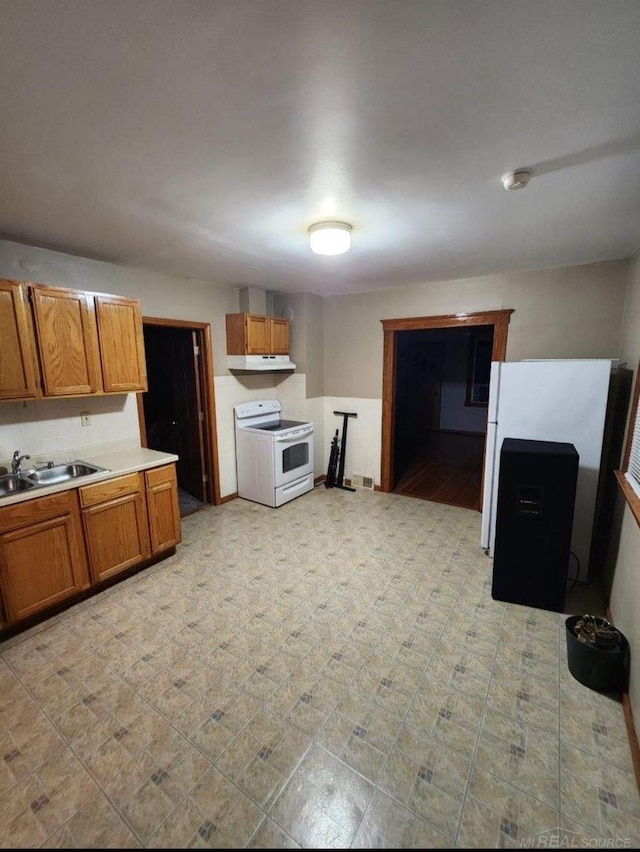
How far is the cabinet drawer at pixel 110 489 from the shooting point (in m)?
2.48

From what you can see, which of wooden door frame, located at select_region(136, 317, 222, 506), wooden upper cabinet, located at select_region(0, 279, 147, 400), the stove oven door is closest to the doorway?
the stove oven door

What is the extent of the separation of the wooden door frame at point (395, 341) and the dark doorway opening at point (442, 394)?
1417mm

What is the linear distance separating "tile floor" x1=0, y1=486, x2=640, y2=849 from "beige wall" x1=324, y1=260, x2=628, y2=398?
7.50 ft

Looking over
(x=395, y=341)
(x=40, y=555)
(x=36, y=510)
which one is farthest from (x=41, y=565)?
(x=395, y=341)

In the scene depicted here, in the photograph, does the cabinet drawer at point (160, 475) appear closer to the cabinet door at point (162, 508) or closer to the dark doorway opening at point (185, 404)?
the cabinet door at point (162, 508)

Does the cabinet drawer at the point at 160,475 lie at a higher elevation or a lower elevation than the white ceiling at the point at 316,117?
lower

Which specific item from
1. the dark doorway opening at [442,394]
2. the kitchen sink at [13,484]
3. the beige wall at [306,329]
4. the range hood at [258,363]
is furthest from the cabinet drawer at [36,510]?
the dark doorway opening at [442,394]

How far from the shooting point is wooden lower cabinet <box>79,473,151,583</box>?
2533mm

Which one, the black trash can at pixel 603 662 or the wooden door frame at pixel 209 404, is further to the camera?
the wooden door frame at pixel 209 404

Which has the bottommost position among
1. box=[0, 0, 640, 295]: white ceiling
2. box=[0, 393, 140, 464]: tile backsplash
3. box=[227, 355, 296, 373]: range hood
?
box=[0, 393, 140, 464]: tile backsplash

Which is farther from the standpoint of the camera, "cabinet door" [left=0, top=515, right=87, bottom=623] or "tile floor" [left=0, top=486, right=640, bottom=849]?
"cabinet door" [left=0, top=515, right=87, bottom=623]

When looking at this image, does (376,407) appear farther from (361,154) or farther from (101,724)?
(101,724)

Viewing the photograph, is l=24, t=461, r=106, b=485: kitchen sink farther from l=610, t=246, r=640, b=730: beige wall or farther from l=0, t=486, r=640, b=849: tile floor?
l=610, t=246, r=640, b=730: beige wall

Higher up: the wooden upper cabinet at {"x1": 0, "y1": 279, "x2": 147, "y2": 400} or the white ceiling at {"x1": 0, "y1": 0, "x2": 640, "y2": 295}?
the white ceiling at {"x1": 0, "y1": 0, "x2": 640, "y2": 295}
